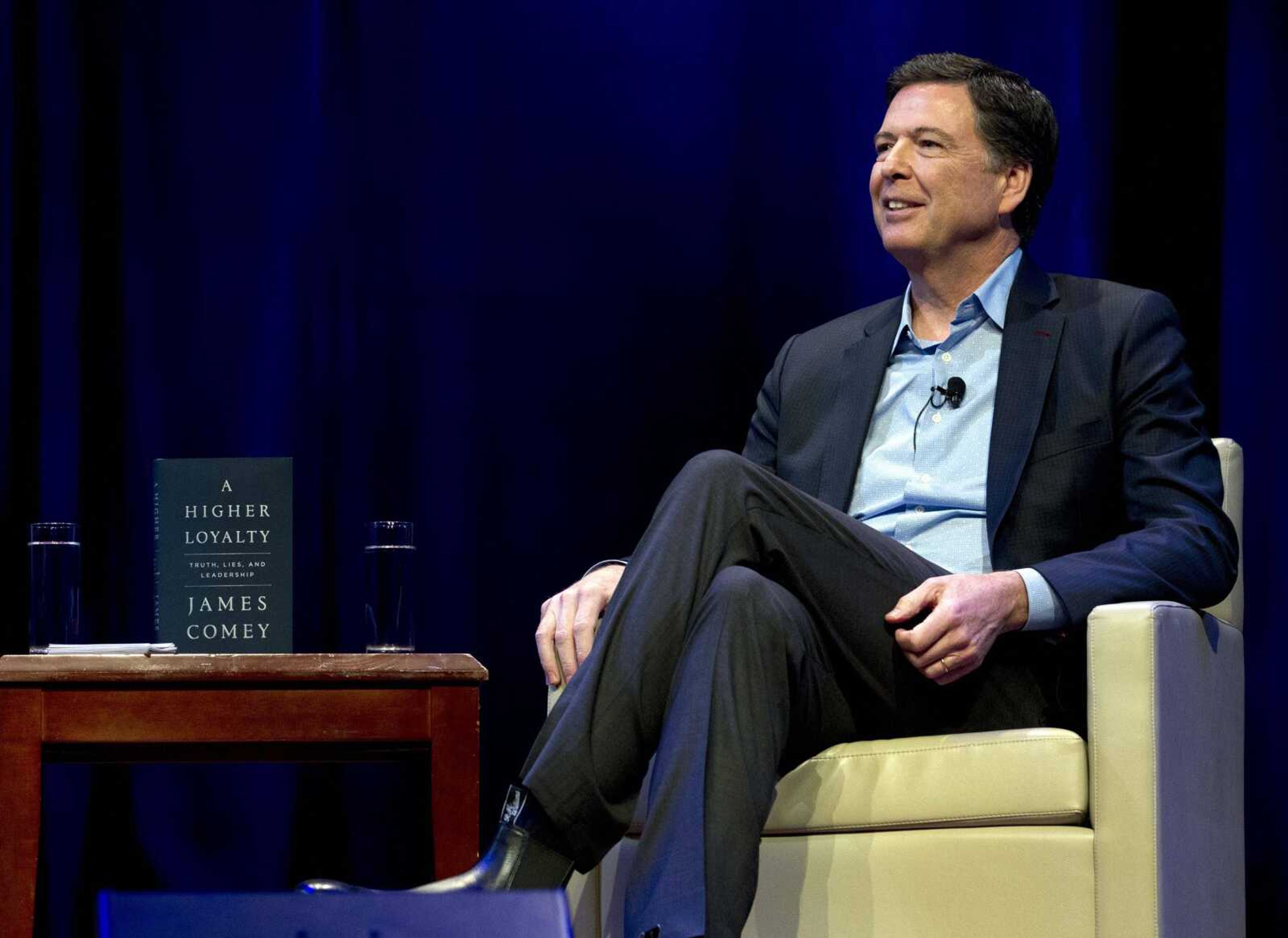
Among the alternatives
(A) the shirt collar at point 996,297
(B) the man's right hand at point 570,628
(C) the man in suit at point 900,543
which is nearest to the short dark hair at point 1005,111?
(C) the man in suit at point 900,543

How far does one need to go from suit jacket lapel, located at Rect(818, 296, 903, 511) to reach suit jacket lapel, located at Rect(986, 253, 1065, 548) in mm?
176

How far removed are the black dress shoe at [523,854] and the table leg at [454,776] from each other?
38 cm

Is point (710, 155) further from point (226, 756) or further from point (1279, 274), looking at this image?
point (226, 756)

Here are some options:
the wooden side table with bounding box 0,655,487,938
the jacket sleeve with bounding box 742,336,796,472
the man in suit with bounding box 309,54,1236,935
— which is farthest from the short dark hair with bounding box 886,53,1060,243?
the wooden side table with bounding box 0,655,487,938

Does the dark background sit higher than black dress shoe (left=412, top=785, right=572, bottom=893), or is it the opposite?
the dark background

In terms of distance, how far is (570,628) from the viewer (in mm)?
1769

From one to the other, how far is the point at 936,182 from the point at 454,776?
1030mm

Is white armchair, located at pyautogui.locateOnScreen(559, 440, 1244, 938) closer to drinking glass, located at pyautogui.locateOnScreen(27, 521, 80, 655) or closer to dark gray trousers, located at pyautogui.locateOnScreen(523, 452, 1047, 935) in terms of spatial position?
dark gray trousers, located at pyautogui.locateOnScreen(523, 452, 1047, 935)

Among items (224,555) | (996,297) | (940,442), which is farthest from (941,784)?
(224,555)

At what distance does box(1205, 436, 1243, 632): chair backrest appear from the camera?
2064 mm

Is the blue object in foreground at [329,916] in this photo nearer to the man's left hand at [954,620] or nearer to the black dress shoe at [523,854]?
the black dress shoe at [523,854]

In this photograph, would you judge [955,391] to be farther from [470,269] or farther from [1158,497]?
[470,269]

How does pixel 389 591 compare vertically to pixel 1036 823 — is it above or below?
above

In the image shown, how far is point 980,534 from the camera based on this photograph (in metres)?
1.99
